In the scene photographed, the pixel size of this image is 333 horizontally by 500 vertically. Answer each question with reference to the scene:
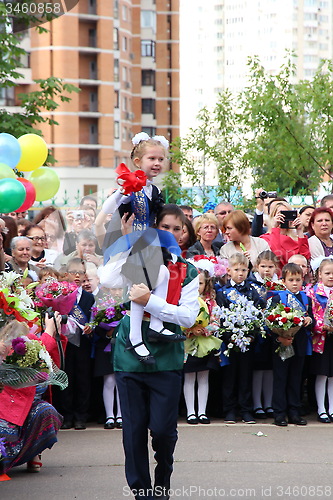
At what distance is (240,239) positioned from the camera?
29.3 feet

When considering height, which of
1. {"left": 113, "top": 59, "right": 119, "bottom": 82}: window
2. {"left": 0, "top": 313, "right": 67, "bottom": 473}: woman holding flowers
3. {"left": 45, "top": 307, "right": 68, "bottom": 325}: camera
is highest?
{"left": 113, "top": 59, "right": 119, "bottom": 82}: window

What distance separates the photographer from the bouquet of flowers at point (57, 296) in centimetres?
705

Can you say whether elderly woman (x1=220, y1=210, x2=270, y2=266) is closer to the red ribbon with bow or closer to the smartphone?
the smartphone

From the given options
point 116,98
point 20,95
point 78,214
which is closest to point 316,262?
point 78,214

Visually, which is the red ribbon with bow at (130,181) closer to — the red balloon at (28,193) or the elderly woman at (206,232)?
the red balloon at (28,193)

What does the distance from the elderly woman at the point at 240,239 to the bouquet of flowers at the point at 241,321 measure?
78 cm

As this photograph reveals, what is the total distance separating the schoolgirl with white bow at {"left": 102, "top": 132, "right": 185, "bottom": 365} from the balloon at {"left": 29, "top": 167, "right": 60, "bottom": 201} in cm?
390

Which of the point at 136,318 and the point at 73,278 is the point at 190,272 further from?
the point at 73,278

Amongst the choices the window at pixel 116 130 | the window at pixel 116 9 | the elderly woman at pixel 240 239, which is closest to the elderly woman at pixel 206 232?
the elderly woman at pixel 240 239

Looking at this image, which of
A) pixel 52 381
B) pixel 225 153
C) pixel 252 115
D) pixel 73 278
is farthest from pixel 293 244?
pixel 225 153

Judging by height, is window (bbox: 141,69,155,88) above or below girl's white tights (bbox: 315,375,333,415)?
above

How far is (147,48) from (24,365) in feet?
211

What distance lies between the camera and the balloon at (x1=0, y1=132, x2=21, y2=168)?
25.8ft

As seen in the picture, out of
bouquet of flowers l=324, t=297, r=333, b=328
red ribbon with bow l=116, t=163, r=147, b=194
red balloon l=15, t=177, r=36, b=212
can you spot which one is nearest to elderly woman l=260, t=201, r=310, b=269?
bouquet of flowers l=324, t=297, r=333, b=328
